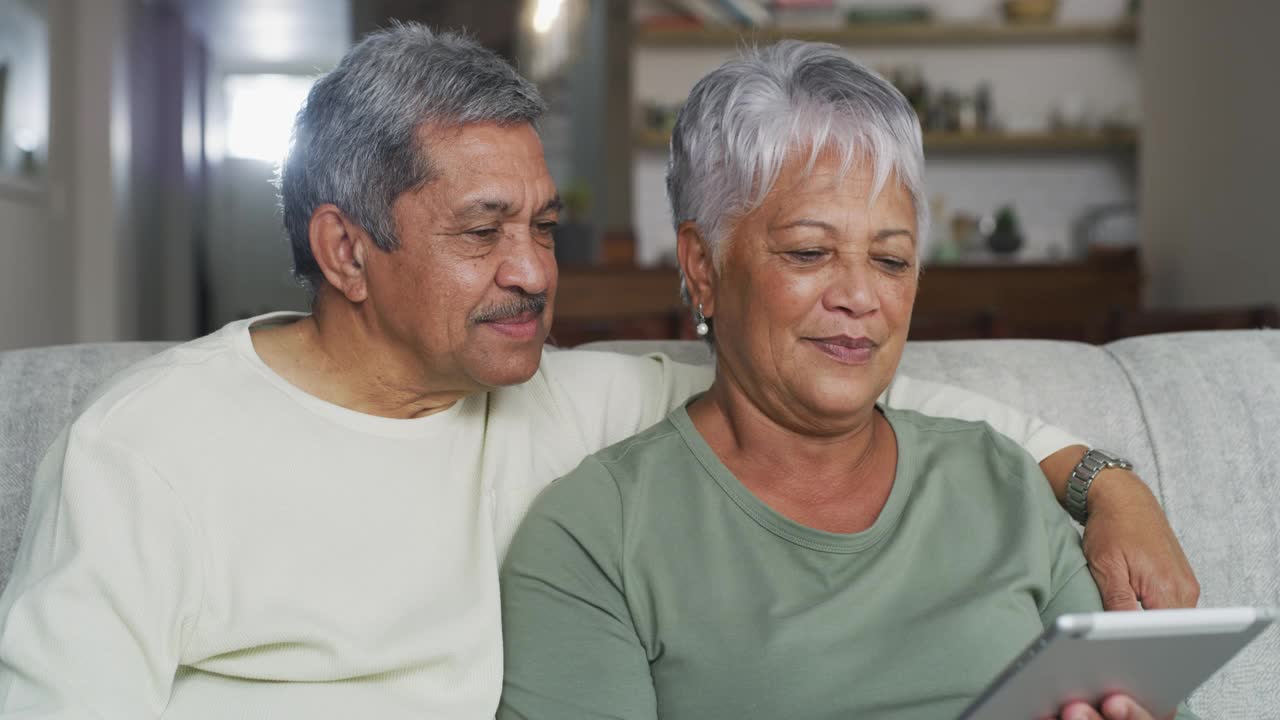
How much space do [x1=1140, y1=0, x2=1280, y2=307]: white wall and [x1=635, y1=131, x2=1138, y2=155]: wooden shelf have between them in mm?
461

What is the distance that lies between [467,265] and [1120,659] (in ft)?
2.65

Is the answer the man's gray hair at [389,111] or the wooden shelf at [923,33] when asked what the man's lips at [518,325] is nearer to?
the man's gray hair at [389,111]

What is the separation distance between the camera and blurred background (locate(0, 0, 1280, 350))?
508 cm

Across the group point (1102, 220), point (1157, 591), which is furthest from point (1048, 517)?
point (1102, 220)

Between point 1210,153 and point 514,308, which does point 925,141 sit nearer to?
point 1210,153

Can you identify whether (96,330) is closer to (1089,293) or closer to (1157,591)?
(1089,293)

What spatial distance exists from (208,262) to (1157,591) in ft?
31.9

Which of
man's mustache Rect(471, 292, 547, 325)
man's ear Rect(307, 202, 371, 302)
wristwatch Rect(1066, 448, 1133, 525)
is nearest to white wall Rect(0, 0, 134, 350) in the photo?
man's ear Rect(307, 202, 371, 302)

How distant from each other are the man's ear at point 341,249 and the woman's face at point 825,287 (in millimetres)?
443

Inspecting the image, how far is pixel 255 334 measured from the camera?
150cm

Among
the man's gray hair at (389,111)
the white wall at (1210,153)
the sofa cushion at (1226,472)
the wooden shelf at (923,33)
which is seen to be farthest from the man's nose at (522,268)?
the wooden shelf at (923,33)

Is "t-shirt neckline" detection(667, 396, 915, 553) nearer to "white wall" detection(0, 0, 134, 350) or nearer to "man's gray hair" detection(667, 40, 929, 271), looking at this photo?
"man's gray hair" detection(667, 40, 929, 271)

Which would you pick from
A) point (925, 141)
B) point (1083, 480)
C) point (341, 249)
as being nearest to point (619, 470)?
point (341, 249)

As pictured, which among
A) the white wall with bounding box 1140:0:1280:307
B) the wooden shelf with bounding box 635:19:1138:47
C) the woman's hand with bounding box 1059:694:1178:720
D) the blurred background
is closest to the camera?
the woman's hand with bounding box 1059:694:1178:720
